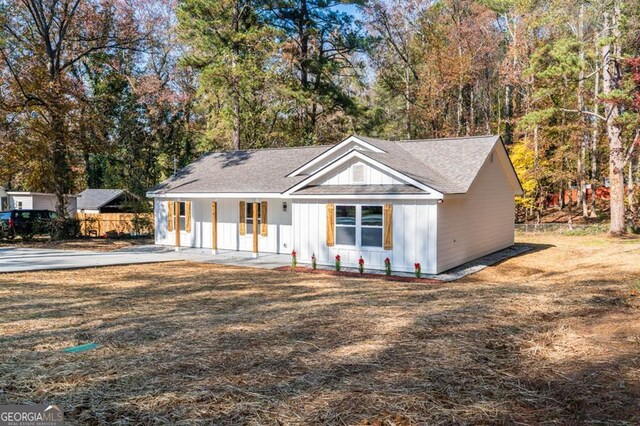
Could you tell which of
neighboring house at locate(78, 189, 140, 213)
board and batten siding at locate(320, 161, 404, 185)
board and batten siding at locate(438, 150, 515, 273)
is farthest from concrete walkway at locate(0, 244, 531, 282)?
neighboring house at locate(78, 189, 140, 213)

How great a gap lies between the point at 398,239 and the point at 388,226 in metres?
0.52

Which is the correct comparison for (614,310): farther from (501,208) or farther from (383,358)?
(501,208)

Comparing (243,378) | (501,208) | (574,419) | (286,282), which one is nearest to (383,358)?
(243,378)

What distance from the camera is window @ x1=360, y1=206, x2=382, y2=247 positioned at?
15266mm

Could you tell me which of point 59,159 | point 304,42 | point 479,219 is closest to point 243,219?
point 479,219

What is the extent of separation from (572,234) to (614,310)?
2245cm

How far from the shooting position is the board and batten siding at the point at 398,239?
1437 cm

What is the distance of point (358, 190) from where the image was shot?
15.3 meters

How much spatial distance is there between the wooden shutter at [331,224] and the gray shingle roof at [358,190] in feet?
1.88

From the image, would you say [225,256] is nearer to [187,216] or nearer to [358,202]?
[187,216]

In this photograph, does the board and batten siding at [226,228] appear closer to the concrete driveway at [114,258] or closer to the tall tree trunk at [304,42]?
the concrete driveway at [114,258]

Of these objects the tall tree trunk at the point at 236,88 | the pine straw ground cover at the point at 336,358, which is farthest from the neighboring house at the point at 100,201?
the pine straw ground cover at the point at 336,358

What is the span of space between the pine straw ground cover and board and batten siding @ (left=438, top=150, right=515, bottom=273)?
6.20 meters

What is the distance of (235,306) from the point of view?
8164mm
